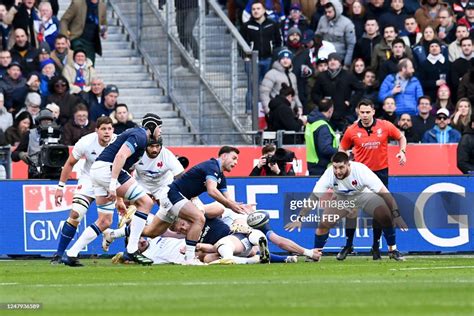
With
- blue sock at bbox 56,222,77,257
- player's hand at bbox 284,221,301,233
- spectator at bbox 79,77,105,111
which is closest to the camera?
blue sock at bbox 56,222,77,257

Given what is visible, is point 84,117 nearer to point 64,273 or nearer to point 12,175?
point 12,175

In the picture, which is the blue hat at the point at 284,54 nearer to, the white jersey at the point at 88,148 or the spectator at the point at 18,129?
the spectator at the point at 18,129

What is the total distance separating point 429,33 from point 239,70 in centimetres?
403

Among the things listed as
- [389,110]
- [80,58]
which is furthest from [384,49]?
[80,58]

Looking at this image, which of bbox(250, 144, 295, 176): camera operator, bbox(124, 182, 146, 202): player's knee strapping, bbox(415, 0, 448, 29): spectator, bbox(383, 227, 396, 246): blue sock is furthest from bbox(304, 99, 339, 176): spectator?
bbox(415, 0, 448, 29): spectator

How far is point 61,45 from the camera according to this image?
27984mm

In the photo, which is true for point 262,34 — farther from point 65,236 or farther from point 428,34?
point 65,236

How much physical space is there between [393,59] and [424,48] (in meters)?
0.85

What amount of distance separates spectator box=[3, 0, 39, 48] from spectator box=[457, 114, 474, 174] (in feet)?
27.6

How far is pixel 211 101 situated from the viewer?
92.9 feet

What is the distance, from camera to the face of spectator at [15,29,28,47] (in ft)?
90.2

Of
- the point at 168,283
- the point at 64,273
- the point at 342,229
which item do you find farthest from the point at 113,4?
the point at 168,283

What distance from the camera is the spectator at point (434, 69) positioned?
94.2 ft

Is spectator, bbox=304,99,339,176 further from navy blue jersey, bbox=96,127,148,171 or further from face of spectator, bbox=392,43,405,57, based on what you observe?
navy blue jersey, bbox=96,127,148,171
